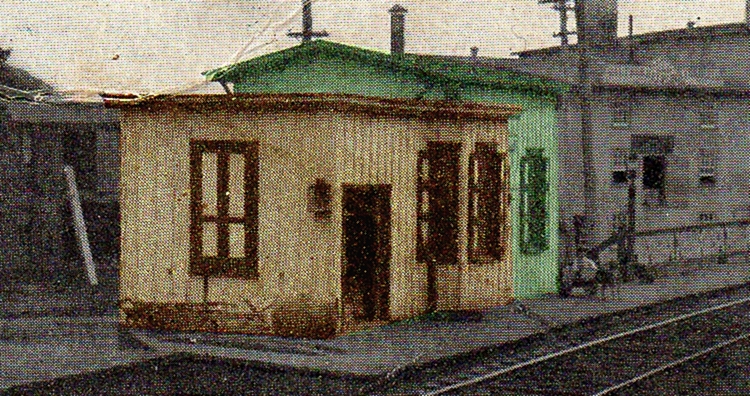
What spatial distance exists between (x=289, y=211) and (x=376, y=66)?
3924mm

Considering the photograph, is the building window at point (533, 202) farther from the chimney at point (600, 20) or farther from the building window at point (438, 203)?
the chimney at point (600, 20)

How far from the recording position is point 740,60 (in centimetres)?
3884

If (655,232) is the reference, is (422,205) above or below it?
above

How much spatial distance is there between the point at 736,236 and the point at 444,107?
1947 centimetres

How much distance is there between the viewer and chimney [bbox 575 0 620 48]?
25078 millimetres

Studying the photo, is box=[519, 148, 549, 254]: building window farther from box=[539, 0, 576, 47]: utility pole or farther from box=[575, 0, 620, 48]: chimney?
box=[539, 0, 576, 47]: utility pole

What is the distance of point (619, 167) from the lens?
103 feet

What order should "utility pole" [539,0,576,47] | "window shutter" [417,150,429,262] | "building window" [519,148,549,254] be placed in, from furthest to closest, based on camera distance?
"utility pole" [539,0,576,47], "building window" [519,148,549,254], "window shutter" [417,150,429,262]

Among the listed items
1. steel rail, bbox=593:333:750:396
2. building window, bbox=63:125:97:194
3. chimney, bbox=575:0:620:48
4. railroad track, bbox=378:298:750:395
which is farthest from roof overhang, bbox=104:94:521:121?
building window, bbox=63:125:97:194

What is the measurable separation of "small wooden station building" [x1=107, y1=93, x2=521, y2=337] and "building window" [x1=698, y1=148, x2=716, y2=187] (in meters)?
17.8

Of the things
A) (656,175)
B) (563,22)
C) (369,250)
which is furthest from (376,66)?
(563,22)

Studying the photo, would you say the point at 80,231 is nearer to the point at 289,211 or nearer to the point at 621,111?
the point at 289,211

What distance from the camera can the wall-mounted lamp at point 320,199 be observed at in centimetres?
1554

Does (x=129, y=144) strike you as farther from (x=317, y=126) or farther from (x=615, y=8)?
(x=615, y=8)
